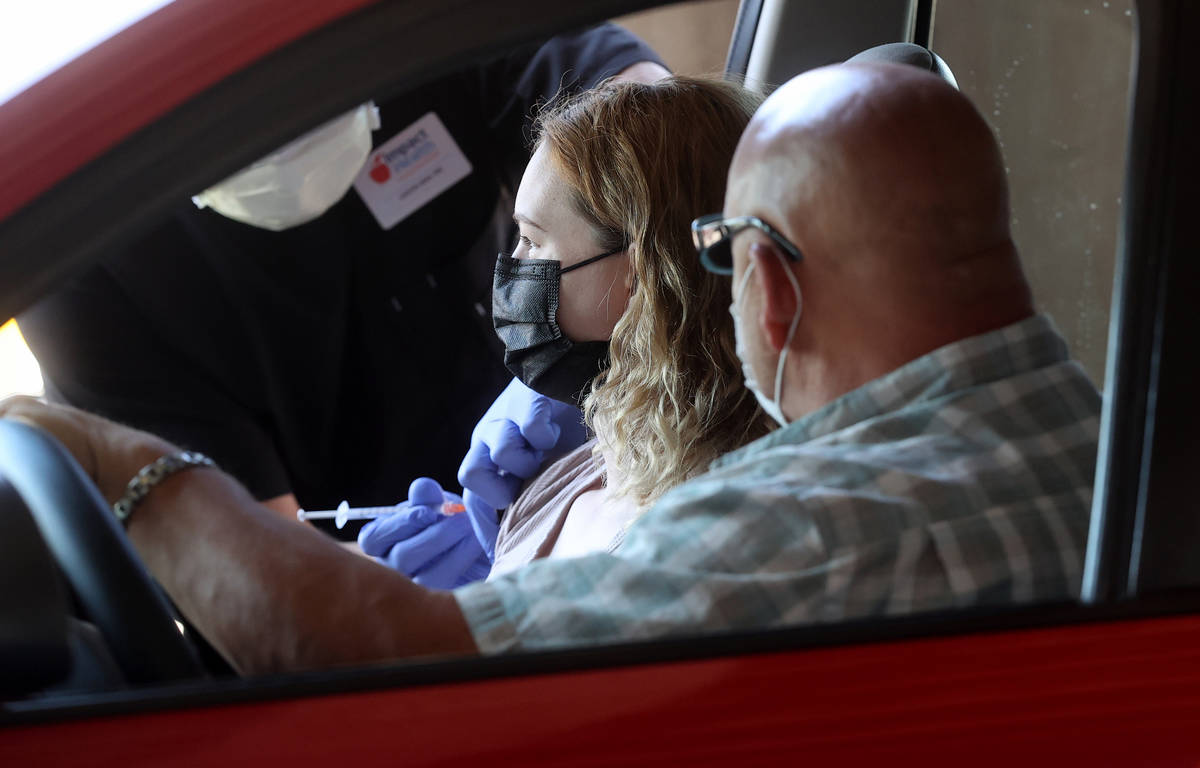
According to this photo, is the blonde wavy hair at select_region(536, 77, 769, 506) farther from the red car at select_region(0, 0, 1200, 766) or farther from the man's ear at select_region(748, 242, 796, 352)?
the red car at select_region(0, 0, 1200, 766)

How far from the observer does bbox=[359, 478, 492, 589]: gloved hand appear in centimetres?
231

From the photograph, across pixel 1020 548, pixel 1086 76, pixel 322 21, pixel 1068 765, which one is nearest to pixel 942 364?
pixel 1020 548

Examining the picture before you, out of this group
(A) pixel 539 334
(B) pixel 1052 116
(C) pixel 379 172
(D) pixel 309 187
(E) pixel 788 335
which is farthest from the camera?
(C) pixel 379 172

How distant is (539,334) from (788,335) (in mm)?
750

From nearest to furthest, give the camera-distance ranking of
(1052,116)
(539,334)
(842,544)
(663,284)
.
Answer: (842,544) < (663,284) < (539,334) < (1052,116)

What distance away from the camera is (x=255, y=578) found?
1.12m

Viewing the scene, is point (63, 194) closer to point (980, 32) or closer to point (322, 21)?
point (322, 21)

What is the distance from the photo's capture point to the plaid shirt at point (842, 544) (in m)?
1.06

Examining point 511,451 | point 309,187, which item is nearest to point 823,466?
point 511,451

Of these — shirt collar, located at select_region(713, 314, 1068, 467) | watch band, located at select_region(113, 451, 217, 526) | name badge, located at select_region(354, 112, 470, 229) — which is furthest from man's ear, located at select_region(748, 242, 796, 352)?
name badge, located at select_region(354, 112, 470, 229)

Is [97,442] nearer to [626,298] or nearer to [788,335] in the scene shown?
[788,335]

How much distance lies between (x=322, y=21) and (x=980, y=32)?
209 cm

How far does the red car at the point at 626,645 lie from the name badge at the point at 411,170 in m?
2.31

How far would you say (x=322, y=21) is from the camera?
3.15 feet
